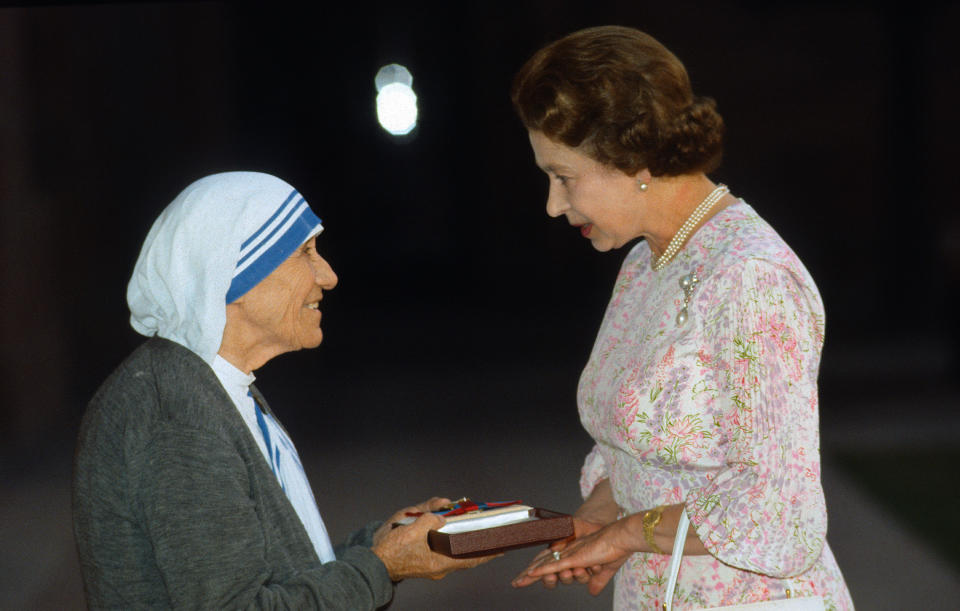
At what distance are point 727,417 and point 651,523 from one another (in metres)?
0.27

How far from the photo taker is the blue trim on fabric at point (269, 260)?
5.78 feet

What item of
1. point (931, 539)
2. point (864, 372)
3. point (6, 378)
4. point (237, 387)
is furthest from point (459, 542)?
point (864, 372)

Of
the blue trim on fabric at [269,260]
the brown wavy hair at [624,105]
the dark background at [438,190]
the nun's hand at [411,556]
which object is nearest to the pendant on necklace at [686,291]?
the brown wavy hair at [624,105]

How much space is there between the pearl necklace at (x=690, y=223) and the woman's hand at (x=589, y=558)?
21.7 inches

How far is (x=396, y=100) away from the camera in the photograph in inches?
230

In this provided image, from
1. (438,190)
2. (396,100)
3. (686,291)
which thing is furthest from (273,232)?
(396,100)

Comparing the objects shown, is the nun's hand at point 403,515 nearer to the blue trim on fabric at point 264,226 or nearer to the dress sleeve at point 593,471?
the dress sleeve at point 593,471

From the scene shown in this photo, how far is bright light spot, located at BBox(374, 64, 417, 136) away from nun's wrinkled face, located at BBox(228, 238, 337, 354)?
385 centimetres

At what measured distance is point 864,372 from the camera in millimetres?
6109

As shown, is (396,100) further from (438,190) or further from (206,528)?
(206,528)

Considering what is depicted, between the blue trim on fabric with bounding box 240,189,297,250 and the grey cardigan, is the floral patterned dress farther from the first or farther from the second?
the blue trim on fabric with bounding box 240,189,297,250

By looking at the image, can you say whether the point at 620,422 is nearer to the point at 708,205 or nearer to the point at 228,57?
the point at 708,205

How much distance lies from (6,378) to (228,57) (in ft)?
7.32

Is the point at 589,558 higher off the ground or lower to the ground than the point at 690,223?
lower
